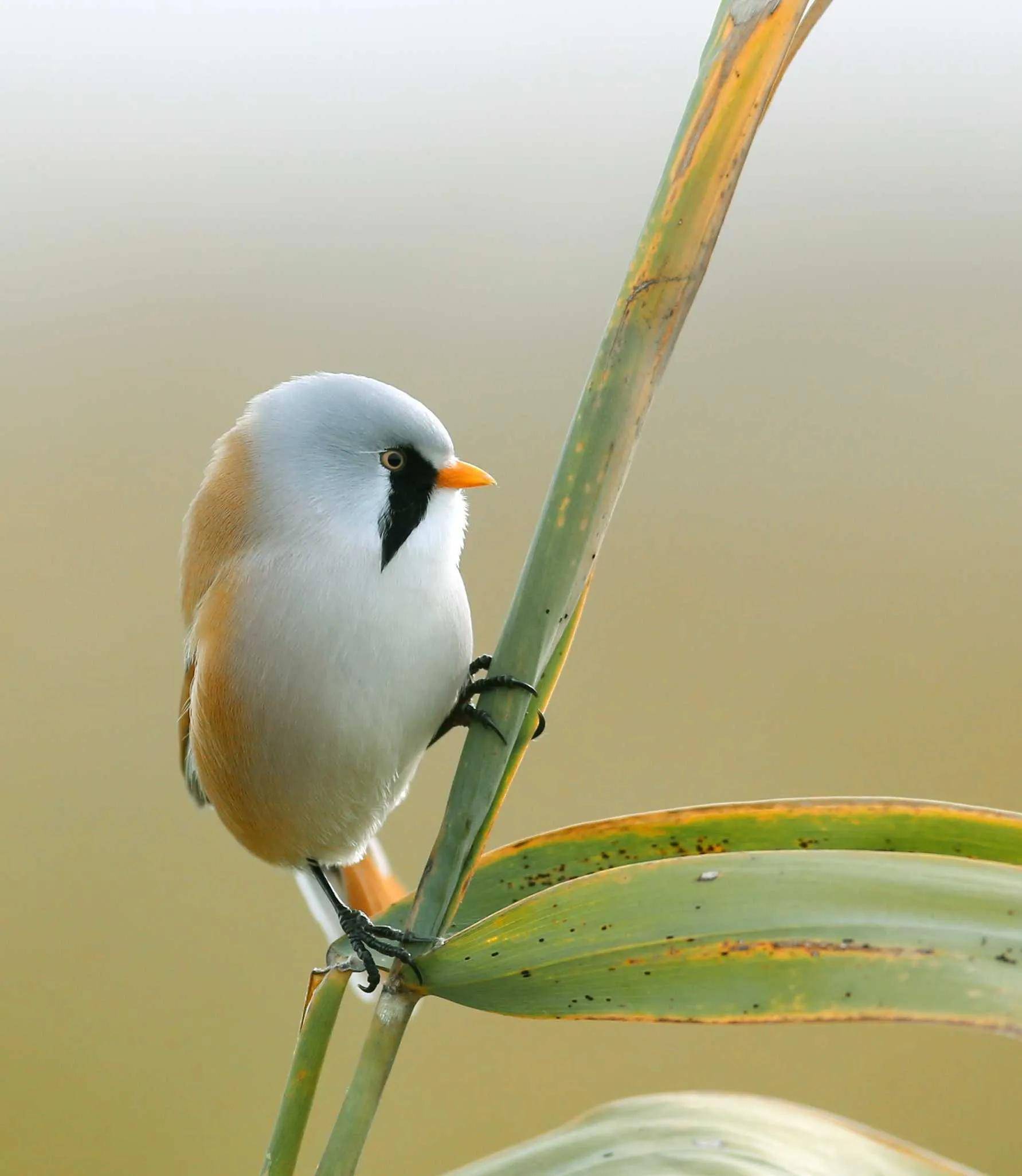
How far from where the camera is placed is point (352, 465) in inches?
24.2

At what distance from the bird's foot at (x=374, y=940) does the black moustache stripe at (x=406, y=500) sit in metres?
0.22

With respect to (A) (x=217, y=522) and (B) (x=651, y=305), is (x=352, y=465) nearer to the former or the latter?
(A) (x=217, y=522)

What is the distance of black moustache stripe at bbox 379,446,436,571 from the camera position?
0.61 metres

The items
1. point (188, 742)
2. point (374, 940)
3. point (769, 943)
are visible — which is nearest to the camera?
point (769, 943)

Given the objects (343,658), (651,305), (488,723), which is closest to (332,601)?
(343,658)

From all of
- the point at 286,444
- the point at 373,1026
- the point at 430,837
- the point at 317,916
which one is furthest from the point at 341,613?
the point at 430,837

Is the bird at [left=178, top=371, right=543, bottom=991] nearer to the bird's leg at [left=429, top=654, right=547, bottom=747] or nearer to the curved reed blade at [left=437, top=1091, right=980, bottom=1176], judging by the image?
the bird's leg at [left=429, top=654, right=547, bottom=747]

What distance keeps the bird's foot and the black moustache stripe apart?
22cm

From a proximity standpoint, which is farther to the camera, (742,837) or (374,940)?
(374,940)

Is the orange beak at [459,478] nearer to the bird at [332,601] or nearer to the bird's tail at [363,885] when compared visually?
the bird at [332,601]

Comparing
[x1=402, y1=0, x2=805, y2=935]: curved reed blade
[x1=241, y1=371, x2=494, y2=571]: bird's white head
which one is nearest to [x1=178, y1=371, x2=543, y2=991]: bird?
[x1=241, y1=371, x2=494, y2=571]: bird's white head

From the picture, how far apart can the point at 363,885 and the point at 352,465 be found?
380 millimetres

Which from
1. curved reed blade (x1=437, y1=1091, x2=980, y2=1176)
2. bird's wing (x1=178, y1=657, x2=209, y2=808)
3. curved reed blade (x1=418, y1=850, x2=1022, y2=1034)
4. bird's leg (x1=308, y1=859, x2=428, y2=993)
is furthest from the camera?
bird's wing (x1=178, y1=657, x2=209, y2=808)

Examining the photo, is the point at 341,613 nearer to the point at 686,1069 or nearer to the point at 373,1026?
the point at 373,1026
